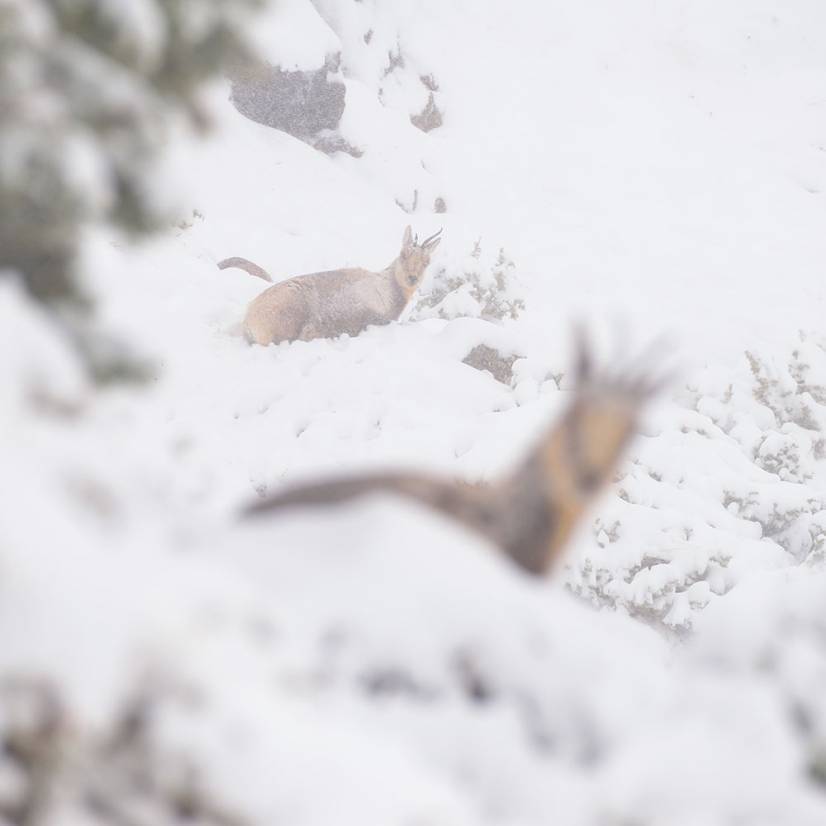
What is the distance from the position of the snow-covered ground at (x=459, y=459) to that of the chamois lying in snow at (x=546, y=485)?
14 cm

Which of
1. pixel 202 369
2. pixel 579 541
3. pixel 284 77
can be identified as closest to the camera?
pixel 579 541

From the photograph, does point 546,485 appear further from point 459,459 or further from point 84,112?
point 459,459

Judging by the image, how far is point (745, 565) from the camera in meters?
5.81

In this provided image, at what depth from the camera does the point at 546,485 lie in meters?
1.62

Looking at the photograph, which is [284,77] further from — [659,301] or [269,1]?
[269,1]

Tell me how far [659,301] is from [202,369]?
5831mm

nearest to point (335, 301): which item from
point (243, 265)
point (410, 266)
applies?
point (410, 266)

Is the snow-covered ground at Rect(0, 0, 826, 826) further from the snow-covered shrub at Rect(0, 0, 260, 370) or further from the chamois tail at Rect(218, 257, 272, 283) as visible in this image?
the chamois tail at Rect(218, 257, 272, 283)

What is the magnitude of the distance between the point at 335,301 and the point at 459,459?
83.0 inches

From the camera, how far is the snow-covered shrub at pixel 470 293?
8.08m

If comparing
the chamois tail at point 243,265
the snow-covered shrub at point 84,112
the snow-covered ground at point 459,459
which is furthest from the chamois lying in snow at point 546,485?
the chamois tail at point 243,265

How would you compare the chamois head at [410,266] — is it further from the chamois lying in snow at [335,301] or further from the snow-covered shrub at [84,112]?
the snow-covered shrub at [84,112]

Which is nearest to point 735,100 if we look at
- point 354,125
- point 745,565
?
point 354,125

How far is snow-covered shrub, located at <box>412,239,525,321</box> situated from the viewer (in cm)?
808
